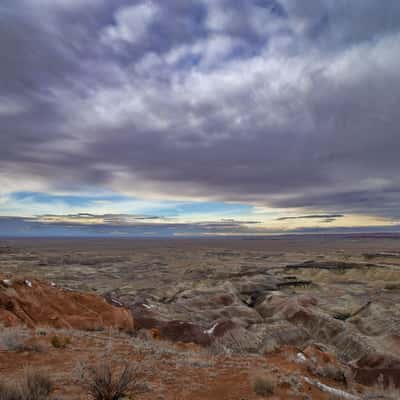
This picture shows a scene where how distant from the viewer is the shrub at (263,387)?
7277 mm

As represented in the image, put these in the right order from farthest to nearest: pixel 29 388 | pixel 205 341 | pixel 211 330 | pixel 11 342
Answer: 1. pixel 211 330
2. pixel 205 341
3. pixel 11 342
4. pixel 29 388

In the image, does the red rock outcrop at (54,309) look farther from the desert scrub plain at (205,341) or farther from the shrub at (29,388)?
the shrub at (29,388)

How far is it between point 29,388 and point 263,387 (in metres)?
5.05

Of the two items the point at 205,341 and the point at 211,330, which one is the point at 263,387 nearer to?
the point at 205,341

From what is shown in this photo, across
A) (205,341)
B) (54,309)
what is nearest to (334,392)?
(205,341)

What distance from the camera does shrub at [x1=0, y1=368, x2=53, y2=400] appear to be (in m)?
4.90

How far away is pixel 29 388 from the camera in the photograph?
17.3ft

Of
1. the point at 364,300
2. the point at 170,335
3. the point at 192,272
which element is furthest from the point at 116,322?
the point at 192,272

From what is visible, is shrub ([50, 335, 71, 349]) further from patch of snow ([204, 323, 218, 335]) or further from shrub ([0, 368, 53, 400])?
patch of snow ([204, 323, 218, 335])

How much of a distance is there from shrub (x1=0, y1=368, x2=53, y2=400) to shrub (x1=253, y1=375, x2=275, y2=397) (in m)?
4.55

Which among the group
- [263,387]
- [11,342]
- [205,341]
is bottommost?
[205,341]

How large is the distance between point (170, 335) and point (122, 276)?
4756cm

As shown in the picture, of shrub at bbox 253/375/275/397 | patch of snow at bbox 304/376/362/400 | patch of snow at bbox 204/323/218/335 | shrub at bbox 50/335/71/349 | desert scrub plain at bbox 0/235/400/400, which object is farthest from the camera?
patch of snow at bbox 204/323/218/335

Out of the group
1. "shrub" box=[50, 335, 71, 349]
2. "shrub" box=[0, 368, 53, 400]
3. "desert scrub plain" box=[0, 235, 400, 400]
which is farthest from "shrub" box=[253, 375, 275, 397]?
"shrub" box=[50, 335, 71, 349]
